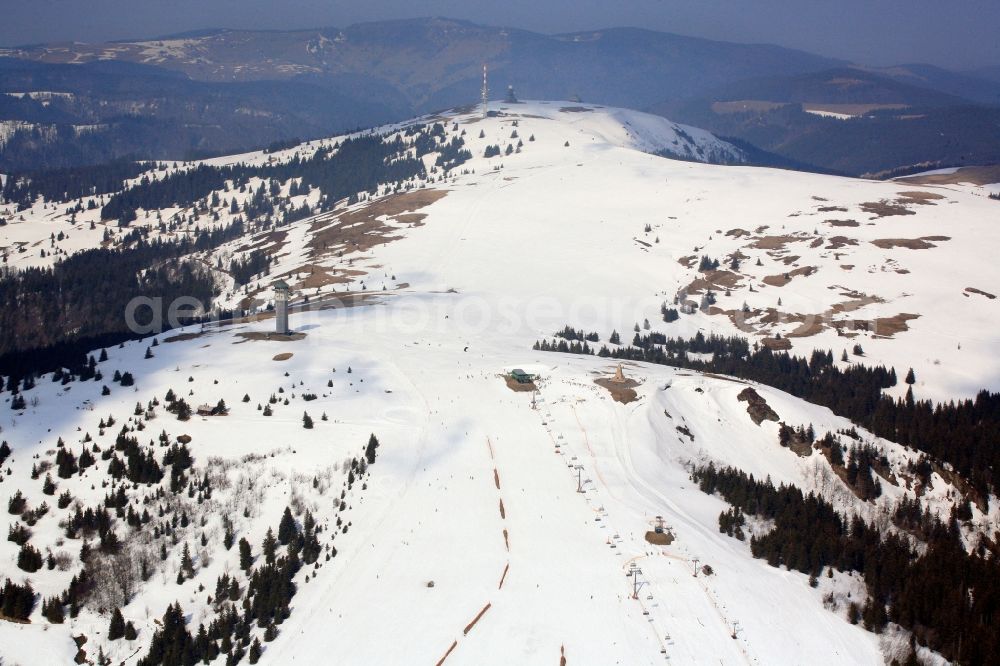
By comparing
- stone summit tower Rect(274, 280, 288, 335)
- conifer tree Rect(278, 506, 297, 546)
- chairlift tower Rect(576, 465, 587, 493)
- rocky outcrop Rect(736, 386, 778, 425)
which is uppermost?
stone summit tower Rect(274, 280, 288, 335)

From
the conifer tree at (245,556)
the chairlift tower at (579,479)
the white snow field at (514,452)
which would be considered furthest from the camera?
the chairlift tower at (579,479)

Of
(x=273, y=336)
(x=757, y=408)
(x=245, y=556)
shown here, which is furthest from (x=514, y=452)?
(x=273, y=336)

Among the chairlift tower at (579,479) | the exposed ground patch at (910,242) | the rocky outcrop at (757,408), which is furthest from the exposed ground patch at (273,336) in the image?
the exposed ground patch at (910,242)

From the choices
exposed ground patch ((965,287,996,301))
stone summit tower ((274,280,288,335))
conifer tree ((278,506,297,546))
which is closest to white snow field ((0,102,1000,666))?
exposed ground patch ((965,287,996,301))

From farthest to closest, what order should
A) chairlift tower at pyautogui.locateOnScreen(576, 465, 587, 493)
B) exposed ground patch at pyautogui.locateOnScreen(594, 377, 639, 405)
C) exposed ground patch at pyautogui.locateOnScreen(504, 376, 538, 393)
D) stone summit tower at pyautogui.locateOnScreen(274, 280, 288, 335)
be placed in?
1. stone summit tower at pyautogui.locateOnScreen(274, 280, 288, 335)
2. exposed ground patch at pyautogui.locateOnScreen(504, 376, 538, 393)
3. exposed ground patch at pyautogui.locateOnScreen(594, 377, 639, 405)
4. chairlift tower at pyautogui.locateOnScreen(576, 465, 587, 493)

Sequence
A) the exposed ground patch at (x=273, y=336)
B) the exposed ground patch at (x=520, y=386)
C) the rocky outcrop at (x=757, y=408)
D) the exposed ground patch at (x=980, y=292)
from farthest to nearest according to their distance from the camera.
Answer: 1. the exposed ground patch at (x=980, y=292)
2. the exposed ground patch at (x=273, y=336)
3. the rocky outcrop at (x=757, y=408)
4. the exposed ground patch at (x=520, y=386)

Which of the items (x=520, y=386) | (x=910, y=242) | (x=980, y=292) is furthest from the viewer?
(x=910, y=242)

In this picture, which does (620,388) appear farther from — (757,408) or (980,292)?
(980,292)

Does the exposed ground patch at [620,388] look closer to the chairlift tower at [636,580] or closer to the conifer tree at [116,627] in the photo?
the chairlift tower at [636,580]

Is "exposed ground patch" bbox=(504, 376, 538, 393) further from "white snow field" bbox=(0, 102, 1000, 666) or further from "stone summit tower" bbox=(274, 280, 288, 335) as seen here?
"stone summit tower" bbox=(274, 280, 288, 335)
